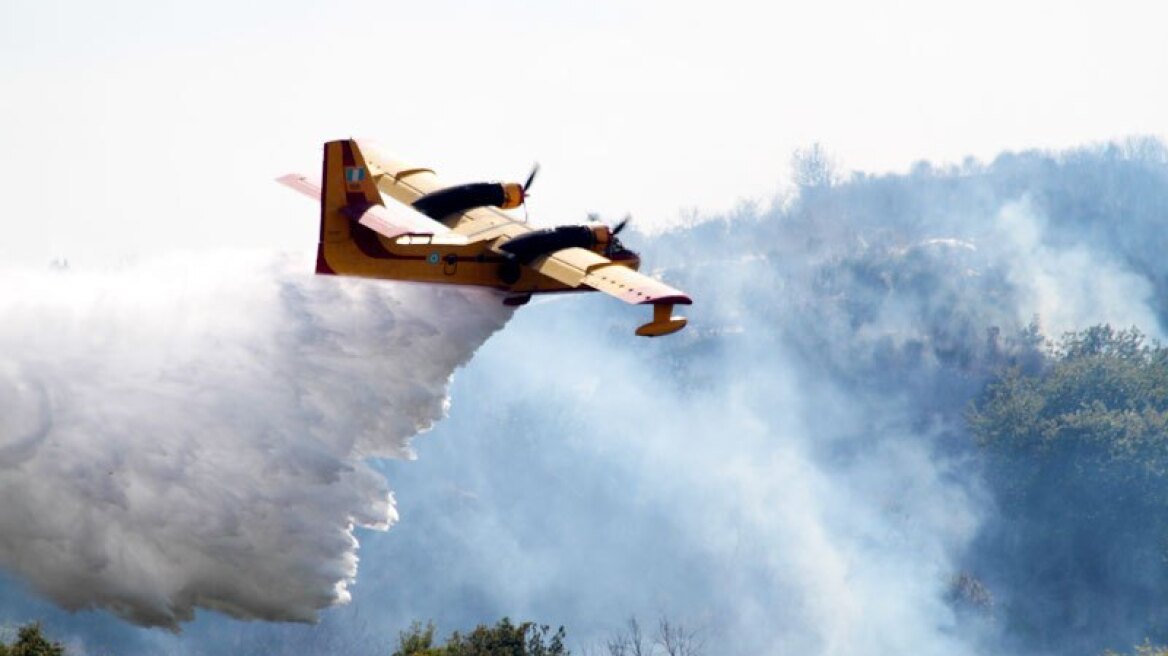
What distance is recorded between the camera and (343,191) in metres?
49.2

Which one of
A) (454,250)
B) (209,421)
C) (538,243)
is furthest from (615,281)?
(209,421)

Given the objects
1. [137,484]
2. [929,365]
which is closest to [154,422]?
[137,484]

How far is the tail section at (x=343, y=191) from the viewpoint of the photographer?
48.5 metres

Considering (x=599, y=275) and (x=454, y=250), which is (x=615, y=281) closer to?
(x=599, y=275)

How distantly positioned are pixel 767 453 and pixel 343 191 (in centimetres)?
8191

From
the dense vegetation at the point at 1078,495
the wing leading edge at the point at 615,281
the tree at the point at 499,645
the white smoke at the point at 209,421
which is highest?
the dense vegetation at the point at 1078,495

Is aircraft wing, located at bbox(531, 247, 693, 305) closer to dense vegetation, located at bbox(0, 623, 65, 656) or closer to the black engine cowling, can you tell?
the black engine cowling

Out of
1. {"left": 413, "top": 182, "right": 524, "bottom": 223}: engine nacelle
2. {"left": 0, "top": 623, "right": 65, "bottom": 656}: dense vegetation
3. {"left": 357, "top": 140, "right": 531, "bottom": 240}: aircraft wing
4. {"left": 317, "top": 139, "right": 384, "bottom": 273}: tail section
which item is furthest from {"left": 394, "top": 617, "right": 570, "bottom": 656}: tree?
{"left": 317, "top": 139, "right": 384, "bottom": 273}: tail section

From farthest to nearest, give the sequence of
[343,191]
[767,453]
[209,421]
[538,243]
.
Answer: [767,453] → [343,191] → [538,243] → [209,421]

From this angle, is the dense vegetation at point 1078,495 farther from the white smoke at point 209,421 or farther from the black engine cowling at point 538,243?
the white smoke at point 209,421

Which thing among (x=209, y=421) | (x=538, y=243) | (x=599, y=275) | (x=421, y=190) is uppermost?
(x=421, y=190)

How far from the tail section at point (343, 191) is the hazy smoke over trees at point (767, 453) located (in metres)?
67.1

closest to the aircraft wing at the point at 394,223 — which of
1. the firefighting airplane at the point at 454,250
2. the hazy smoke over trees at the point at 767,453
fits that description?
the firefighting airplane at the point at 454,250

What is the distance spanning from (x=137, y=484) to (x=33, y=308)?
459 centimetres
